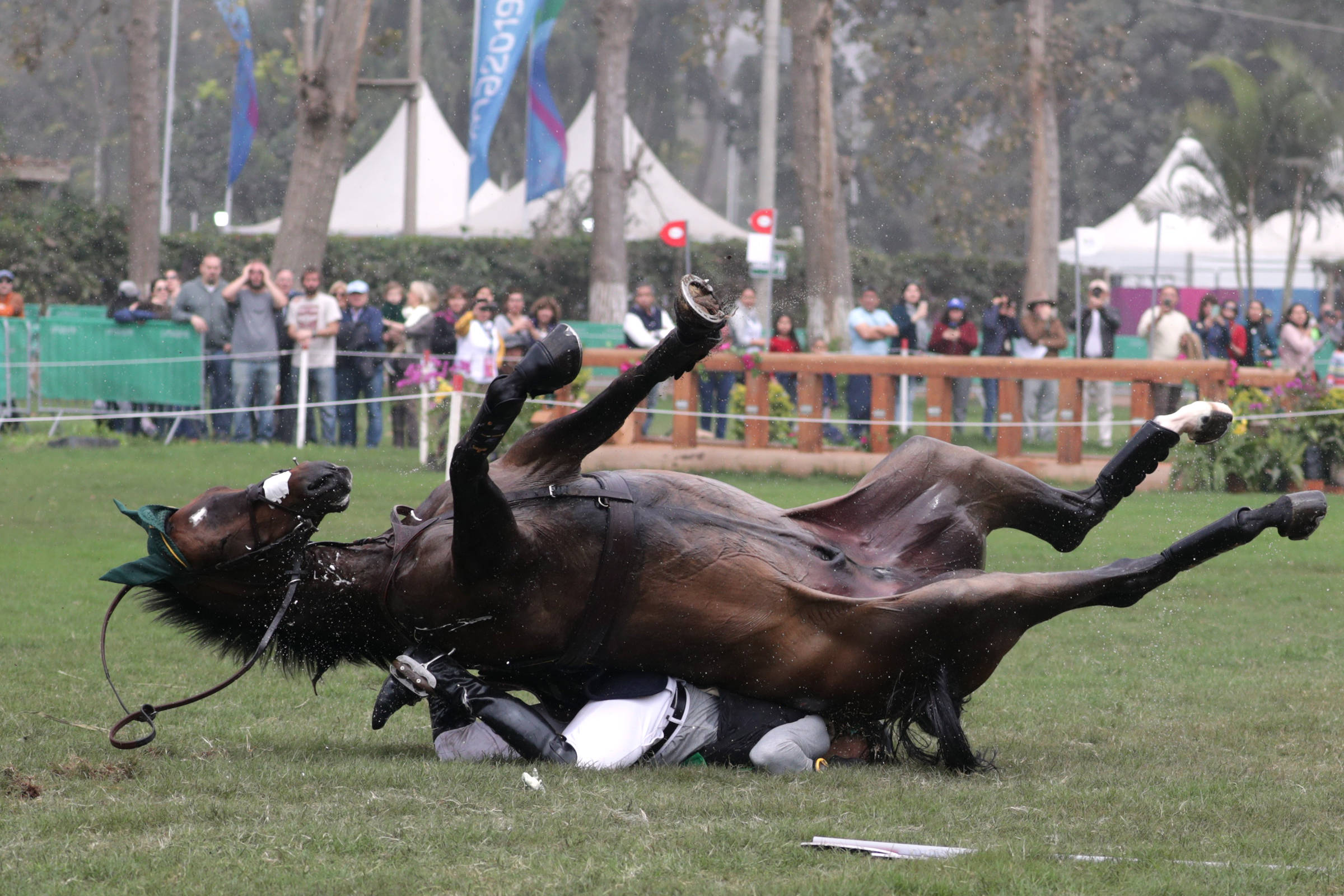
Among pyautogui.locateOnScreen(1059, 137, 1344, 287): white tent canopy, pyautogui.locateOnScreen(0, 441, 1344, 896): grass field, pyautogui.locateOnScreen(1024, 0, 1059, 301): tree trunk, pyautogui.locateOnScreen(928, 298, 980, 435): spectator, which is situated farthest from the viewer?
Answer: pyautogui.locateOnScreen(1059, 137, 1344, 287): white tent canopy

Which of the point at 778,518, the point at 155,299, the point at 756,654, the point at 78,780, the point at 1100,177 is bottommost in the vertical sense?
the point at 78,780

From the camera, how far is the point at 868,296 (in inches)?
682

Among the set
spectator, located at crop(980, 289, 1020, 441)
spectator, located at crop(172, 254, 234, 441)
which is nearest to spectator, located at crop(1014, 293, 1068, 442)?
spectator, located at crop(980, 289, 1020, 441)

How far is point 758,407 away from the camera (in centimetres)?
1529

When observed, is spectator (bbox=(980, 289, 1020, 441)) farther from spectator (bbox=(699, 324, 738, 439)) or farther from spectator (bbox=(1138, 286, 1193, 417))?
spectator (bbox=(699, 324, 738, 439))

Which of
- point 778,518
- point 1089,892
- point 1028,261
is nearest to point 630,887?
point 1089,892

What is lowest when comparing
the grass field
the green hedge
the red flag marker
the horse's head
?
the grass field

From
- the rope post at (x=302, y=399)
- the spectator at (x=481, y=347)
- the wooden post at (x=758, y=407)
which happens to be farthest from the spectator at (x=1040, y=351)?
the rope post at (x=302, y=399)

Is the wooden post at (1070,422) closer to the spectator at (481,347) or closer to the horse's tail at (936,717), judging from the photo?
the spectator at (481,347)

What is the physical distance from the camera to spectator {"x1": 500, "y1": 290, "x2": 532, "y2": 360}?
15500mm

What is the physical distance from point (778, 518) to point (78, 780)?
2246 mm

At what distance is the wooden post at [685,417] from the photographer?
48.5 feet

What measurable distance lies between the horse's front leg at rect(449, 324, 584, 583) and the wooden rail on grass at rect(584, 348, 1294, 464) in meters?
9.78

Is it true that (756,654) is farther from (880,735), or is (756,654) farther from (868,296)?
(868,296)
